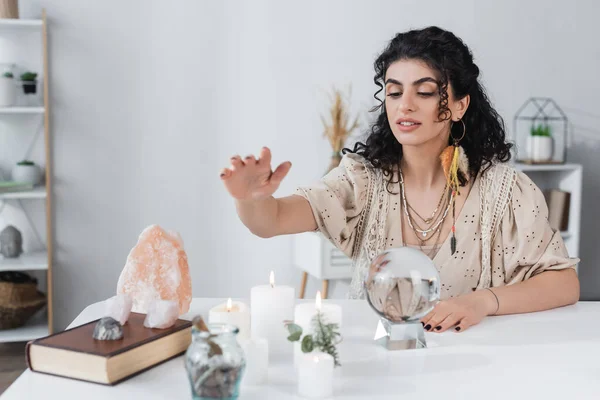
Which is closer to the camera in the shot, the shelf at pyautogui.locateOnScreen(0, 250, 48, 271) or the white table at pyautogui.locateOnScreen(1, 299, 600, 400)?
the white table at pyautogui.locateOnScreen(1, 299, 600, 400)

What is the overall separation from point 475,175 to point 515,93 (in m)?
2.17

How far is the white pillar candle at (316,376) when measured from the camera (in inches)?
37.8

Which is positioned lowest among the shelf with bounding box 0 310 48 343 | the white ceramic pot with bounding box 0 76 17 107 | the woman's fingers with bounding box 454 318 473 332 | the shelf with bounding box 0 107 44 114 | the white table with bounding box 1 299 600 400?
the shelf with bounding box 0 310 48 343

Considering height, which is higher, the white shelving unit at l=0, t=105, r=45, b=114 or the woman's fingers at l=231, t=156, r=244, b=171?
the white shelving unit at l=0, t=105, r=45, b=114

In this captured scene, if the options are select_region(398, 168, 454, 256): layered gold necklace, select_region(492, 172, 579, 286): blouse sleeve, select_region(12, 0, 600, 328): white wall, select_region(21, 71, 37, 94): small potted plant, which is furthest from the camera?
select_region(12, 0, 600, 328): white wall

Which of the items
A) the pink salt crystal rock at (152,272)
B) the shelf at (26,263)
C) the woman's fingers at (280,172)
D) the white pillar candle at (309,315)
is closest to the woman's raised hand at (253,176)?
the woman's fingers at (280,172)

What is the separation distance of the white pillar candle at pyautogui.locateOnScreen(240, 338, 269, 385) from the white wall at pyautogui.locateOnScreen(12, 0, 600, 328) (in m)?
2.48

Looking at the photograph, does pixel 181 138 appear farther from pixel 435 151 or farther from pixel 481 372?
pixel 481 372

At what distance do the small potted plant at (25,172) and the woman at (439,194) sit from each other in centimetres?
186

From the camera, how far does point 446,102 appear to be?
68.9 inches

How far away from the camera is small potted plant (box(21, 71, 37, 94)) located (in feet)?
10.4

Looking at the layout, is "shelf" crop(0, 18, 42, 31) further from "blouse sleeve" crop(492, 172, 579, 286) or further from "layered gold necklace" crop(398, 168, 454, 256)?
"blouse sleeve" crop(492, 172, 579, 286)

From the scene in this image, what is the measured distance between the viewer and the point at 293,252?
3561mm

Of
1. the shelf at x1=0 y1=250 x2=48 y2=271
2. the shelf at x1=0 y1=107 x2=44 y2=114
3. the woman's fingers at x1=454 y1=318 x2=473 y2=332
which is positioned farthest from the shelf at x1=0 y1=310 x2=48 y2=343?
the woman's fingers at x1=454 y1=318 x2=473 y2=332
